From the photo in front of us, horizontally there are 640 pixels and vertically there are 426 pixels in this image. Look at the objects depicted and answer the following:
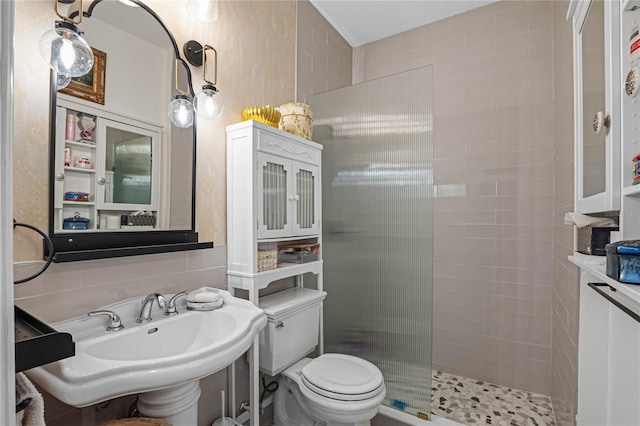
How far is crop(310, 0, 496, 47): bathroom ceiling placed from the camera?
7.84 feet

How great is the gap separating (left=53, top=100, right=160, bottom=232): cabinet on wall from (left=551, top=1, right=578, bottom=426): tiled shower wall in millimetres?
1919

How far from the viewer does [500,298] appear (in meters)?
2.33

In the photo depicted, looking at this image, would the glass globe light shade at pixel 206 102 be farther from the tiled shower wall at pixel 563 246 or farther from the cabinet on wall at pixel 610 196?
the tiled shower wall at pixel 563 246

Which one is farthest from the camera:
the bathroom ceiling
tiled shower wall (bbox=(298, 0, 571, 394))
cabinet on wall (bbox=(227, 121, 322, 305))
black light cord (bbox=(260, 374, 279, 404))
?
the bathroom ceiling

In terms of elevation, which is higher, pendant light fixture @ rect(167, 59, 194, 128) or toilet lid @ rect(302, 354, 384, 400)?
pendant light fixture @ rect(167, 59, 194, 128)

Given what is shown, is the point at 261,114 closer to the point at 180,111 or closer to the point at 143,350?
the point at 180,111

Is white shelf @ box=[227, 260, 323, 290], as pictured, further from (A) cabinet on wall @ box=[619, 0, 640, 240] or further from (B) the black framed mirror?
(A) cabinet on wall @ box=[619, 0, 640, 240]

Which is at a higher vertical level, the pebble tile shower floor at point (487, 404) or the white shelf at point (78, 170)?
the white shelf at point (78, 170)

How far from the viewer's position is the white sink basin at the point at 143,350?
2.63 feet

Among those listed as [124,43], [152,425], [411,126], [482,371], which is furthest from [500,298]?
[124,43]

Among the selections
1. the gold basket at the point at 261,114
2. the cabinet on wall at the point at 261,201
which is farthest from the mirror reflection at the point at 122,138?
the gold basket at the point at 261,114

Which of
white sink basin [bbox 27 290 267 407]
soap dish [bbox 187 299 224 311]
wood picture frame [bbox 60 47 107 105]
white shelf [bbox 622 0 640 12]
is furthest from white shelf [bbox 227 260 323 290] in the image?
white shelf [bbox 622 0 640 12]

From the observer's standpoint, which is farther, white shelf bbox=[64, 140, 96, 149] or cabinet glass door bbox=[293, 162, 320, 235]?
cabinet glass door bbox=[293, 162, 320, 235]

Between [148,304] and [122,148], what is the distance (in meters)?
0.62
